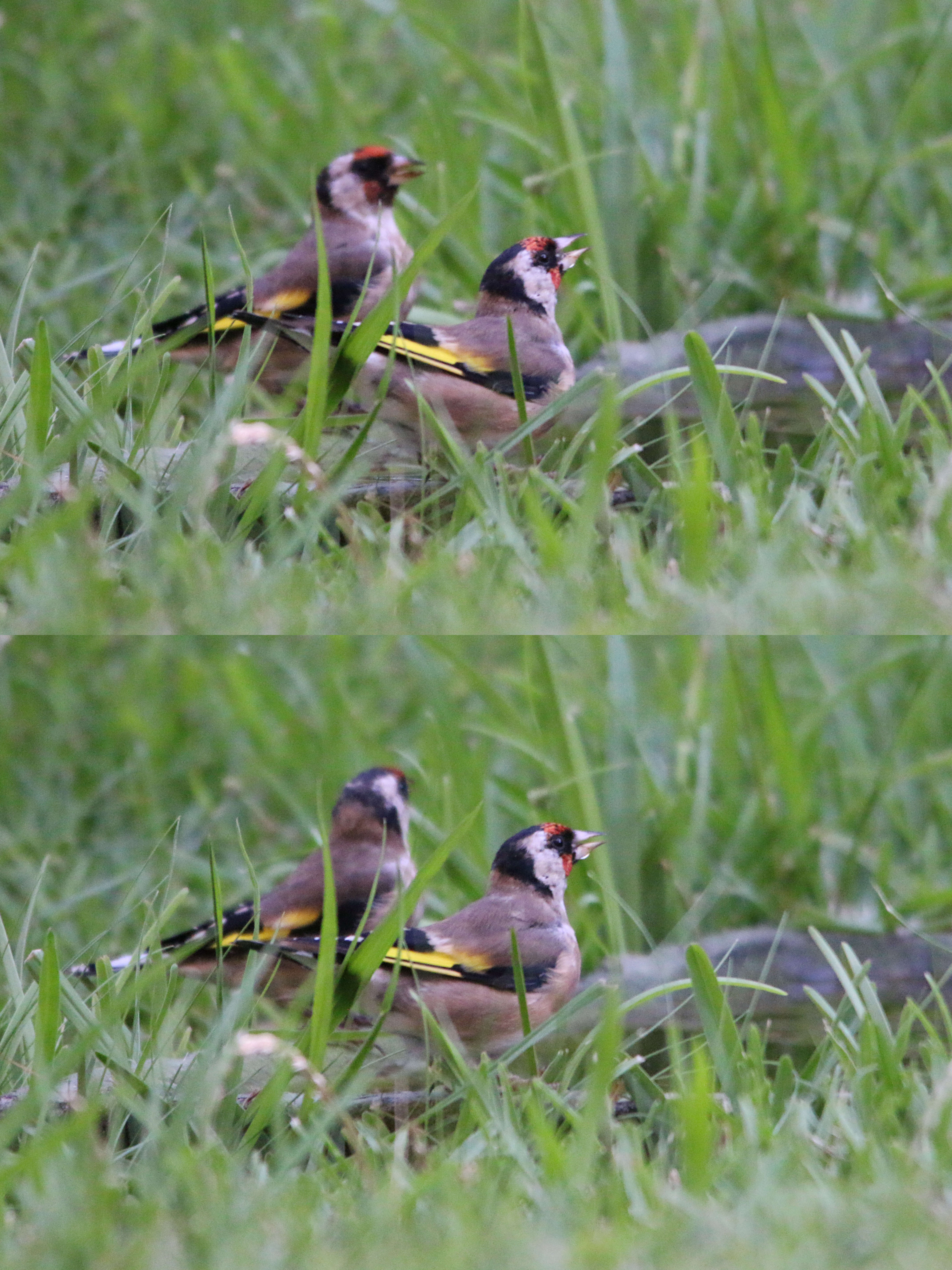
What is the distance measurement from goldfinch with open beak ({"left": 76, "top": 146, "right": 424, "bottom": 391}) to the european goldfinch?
2.40 ft

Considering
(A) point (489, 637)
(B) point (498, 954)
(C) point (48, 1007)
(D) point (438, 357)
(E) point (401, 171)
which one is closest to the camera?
(C) point (48, 1007)

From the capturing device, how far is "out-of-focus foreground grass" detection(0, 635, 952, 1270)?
1.53 metres

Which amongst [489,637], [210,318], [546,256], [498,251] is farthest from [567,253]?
[489,637]

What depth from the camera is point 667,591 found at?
72.2 inches

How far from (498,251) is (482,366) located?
1.13 feet

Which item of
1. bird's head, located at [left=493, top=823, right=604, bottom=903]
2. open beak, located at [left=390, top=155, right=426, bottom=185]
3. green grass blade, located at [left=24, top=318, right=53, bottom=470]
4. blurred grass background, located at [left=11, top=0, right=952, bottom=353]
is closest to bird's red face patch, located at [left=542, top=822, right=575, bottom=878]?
bird's head, located at [left=493, top=823, right=604, bottom=903]

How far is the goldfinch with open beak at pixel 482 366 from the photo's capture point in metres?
1.94

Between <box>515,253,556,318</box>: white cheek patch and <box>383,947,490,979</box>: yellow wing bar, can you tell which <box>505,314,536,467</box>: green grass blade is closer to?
<box>515,253,556,318</box>: white cheek patch

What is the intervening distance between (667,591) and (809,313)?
826mm

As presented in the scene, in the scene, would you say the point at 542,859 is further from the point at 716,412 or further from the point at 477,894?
the point at 716,412

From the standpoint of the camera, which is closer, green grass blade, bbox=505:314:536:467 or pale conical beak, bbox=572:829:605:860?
green grass blade, bbox=505:314:536:467

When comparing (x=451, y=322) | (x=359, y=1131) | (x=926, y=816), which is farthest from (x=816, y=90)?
(x=359, y=1131)

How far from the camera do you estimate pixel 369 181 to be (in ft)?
7.42

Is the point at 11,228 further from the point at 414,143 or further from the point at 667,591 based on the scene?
the point at 667,591
